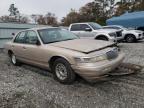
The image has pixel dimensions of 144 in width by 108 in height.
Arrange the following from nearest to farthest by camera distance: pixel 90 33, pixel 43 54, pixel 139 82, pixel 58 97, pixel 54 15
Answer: pixel 58 97
pixel 139 82
pixel 43 54
pixel 90 33
pixel 54 15

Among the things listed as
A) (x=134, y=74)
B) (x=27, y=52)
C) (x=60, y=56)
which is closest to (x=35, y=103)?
(x=60, y=56)

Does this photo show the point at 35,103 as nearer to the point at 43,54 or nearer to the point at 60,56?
the point at 60,56

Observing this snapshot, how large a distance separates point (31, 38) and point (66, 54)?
194 centimetres

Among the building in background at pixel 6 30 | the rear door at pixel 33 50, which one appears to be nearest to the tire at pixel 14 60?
the rear door at pixel 33 50

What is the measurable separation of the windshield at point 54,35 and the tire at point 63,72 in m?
0.92

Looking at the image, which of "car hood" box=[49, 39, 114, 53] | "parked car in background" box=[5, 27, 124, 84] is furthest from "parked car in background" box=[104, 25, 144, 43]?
"car hood" box=[49, 39, 114, 53]

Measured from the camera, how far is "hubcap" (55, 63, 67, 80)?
5.58 metres

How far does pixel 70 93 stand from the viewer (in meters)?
5.07

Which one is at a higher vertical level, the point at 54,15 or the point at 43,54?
the point at 54,15

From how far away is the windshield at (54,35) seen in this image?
6.45 metres

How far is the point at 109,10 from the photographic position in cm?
5900

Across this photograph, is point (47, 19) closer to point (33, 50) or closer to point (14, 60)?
point (14, 60)

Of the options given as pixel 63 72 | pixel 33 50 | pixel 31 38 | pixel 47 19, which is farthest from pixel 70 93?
pixel 47 19

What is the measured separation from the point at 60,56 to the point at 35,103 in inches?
57.8
